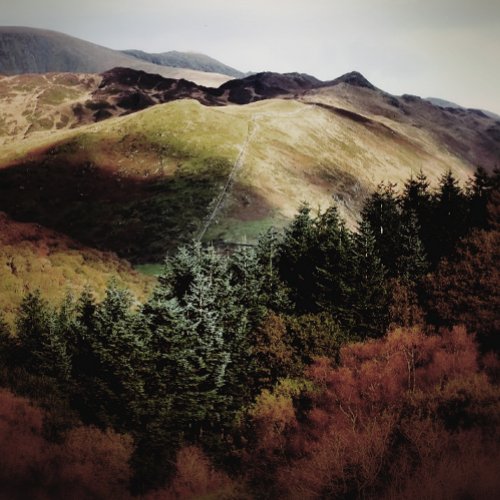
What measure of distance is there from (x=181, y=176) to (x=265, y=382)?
179 feet

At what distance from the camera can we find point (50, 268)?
50.5 m

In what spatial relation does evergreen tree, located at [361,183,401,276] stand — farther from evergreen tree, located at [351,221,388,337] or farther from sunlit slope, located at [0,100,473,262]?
sunlit slope, located at [0,100,473,262]

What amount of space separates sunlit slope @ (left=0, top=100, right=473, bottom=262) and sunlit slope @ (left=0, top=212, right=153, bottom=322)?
11.2m

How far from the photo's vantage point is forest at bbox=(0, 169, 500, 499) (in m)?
32.3

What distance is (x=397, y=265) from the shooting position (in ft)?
163

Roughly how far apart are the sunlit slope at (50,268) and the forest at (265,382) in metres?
3.83

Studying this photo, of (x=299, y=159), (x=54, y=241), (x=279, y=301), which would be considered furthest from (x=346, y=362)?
(x=299, y=159)

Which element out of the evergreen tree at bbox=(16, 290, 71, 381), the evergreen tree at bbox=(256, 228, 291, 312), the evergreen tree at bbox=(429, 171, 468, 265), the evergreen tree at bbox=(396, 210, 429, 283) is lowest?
the evergreen tree at bbox=(16, 290, 71, 381)

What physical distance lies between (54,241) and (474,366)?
158 ft

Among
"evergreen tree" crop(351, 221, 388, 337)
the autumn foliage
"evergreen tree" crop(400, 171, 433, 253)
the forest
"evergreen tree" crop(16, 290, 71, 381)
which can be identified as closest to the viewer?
the autumn foliage

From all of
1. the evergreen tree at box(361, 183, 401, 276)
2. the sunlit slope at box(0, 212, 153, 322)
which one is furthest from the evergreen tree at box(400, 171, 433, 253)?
the sunlit slope at box(0, 212, 153, 322)

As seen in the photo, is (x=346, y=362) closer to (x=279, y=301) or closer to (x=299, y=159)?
(x=279, y=301)

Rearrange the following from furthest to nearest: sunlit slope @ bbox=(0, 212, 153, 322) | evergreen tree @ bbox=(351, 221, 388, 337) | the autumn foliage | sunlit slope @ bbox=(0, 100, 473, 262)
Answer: sunlit slope @ bbox=(0, 100, 473, 262)
sunlit slope @ bbox=(0, 212, 153, 322)
evergreen tree @ bbox=(351, 221, 388, 337)
the autumn foliage

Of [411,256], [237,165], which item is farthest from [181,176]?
[411,256]
